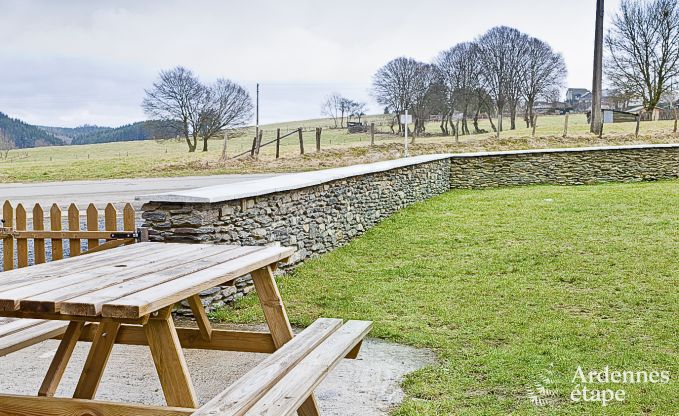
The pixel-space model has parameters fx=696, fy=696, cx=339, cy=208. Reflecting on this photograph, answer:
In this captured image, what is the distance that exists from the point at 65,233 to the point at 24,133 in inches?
4363

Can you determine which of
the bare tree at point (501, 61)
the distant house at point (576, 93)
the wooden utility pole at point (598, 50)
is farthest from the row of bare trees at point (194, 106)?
the distant house at point (576, 93)

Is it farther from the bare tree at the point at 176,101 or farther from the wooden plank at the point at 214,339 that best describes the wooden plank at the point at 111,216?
the bare tree at the point at 176,101

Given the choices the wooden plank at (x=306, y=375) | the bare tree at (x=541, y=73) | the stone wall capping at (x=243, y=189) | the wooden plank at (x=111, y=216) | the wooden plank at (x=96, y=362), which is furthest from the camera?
the bare tree at (x=541, y=73)

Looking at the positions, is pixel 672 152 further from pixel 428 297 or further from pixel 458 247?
pixel 428 297

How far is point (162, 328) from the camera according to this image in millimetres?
2646

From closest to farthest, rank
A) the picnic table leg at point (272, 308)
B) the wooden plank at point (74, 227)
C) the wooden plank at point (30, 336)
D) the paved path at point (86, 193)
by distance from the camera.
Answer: the wooden plank at point (30, 336) < the picnic table leg at point (272, 308) < the wooden plank at point (74, 227) < the paved path at point (86, 193)

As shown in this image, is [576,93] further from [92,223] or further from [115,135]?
[92,223]

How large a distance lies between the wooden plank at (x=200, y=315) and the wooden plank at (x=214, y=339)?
3cm

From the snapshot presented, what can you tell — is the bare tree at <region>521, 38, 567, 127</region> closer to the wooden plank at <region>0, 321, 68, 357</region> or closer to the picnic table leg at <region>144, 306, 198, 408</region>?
the wooden plank at <region>0, 321, 68, 357</region>

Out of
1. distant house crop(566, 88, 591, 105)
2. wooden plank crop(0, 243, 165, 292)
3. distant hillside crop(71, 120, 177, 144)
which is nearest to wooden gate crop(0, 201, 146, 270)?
wooden plank crop(0, 243, 165, 292)

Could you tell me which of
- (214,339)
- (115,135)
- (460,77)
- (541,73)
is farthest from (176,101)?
(115,135)

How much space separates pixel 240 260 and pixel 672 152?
735 inches

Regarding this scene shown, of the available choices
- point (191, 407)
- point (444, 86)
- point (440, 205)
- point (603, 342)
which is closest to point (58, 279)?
point (191, 407)

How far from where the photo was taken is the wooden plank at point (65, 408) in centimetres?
280
